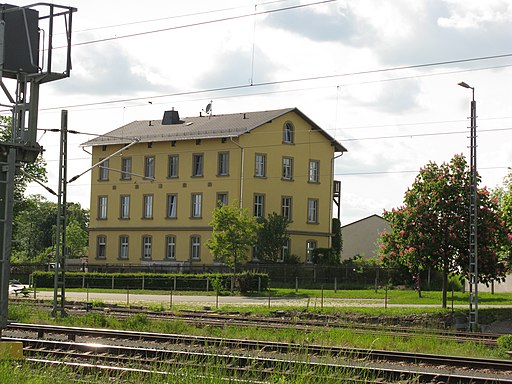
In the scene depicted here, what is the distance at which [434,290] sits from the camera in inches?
2203

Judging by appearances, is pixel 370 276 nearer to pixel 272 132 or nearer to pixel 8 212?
pixel 272 132

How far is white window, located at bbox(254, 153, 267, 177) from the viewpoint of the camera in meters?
68.9

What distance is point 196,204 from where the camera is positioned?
70.2m

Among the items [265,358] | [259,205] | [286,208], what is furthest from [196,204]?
[265,358]

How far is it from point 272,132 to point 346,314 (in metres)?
36.1

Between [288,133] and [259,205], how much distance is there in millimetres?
6338

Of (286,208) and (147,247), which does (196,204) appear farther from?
(286,208)

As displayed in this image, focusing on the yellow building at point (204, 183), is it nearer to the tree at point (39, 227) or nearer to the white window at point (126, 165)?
the white window at point (126, 165)

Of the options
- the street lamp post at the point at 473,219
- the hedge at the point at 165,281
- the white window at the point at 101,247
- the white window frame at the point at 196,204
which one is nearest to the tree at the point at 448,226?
the street lamp post at the point at 473,219

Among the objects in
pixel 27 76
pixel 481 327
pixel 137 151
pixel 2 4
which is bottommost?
pixel 481 327

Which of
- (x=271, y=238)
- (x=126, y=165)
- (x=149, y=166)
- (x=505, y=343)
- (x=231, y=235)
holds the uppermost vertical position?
(x=126, y=165)

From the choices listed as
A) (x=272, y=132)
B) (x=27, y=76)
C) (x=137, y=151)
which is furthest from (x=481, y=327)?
(x=137, y=151)

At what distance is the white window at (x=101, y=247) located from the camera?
250 feet

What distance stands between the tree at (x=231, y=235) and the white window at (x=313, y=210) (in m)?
16.1
